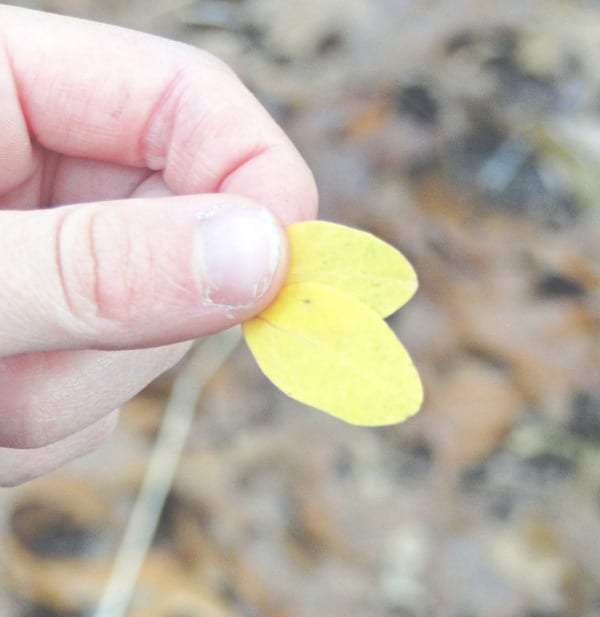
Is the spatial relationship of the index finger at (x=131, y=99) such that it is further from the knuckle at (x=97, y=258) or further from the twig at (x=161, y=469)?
the twig at (x=161, y=469)

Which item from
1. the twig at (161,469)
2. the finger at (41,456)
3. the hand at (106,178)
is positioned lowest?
the twig at (161,469)

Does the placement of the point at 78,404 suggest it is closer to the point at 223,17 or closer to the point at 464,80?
the point at 464,80

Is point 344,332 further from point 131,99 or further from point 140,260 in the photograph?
point 131,99

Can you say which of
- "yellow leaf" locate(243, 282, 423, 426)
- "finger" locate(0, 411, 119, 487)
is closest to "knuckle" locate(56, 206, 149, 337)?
"yellow leaf" locate(243, 282, 423, 426)

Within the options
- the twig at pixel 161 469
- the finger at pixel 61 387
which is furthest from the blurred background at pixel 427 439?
the finger at pixel 61 387

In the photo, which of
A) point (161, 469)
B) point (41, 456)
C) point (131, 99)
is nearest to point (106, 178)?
point (131, 99)

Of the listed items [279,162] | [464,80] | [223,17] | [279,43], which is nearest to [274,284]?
[279,162]

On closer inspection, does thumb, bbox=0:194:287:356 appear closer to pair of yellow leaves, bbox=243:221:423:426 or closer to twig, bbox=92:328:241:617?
pair of yellow leaves, bbox=243:221:423:426

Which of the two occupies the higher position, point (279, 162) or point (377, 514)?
point (279, 162)
